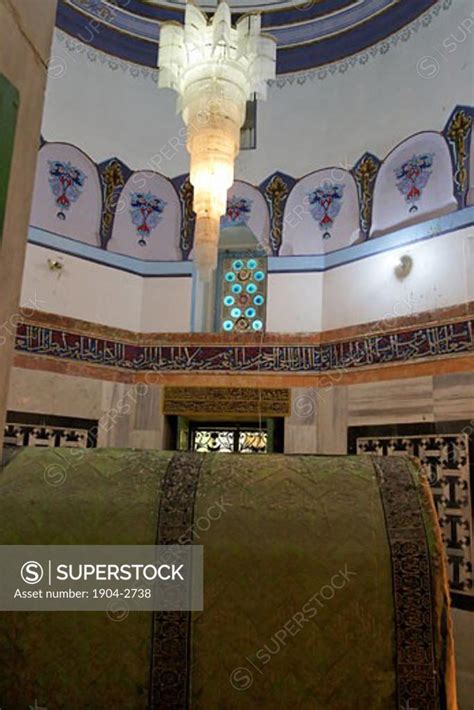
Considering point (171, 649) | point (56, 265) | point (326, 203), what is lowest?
point (171, 649)

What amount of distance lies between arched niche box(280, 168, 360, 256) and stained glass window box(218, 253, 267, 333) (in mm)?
484

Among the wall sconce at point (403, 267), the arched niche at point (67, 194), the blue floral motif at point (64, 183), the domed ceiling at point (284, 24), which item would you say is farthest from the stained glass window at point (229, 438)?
→ the domed ceiling at point (284, 24)

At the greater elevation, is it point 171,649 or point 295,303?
point 295,303

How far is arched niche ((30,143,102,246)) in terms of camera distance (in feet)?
14.4

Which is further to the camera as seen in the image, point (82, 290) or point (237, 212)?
point (237, 212)

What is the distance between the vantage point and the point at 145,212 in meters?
4.93

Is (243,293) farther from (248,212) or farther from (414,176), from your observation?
(414,176)

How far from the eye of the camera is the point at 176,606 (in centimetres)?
126

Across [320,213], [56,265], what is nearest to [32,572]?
[56,265]

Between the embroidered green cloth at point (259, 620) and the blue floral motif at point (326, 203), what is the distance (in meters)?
3.60

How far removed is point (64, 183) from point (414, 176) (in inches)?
107

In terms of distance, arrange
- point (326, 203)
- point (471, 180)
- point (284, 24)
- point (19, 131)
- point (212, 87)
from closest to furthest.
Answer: point (19, 131)
point (212, 87)
point (471, 180)
point (326, 203)
point (284, 24)

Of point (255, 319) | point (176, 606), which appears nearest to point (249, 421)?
point (255, 319)

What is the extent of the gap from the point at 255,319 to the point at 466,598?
271 cm
